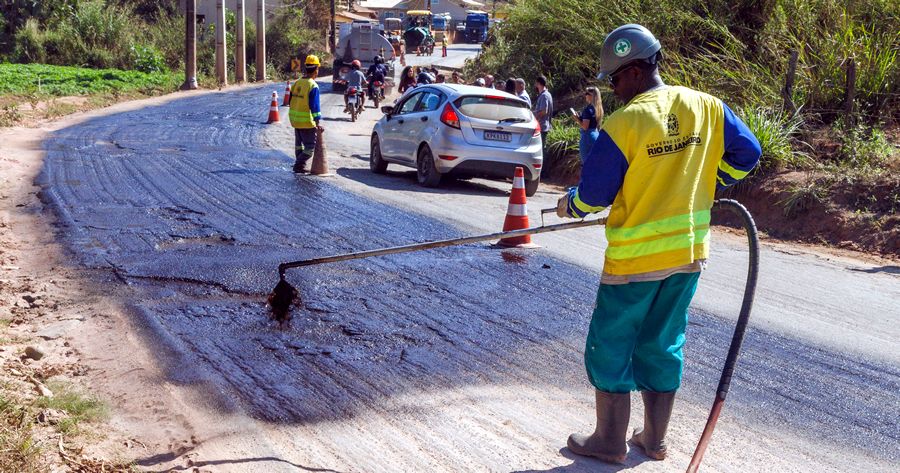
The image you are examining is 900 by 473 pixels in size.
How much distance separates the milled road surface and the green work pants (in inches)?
17.4

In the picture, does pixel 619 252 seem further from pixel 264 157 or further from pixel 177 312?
pixel 264 157

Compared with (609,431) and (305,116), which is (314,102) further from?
(609,431)

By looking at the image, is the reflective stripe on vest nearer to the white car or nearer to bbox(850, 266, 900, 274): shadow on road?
the white car

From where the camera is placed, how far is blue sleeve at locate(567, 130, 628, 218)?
3.89 m

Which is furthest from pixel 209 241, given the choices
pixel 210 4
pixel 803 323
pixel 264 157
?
pixel 210 4

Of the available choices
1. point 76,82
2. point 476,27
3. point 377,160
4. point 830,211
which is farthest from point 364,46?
point 476,27

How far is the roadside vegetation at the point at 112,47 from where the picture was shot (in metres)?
34.2

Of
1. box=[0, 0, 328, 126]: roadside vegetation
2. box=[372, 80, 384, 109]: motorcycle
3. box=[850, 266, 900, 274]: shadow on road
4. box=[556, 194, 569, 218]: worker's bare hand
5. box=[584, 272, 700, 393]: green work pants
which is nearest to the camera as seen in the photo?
box=[584, 272, 700, 393]: green work pants

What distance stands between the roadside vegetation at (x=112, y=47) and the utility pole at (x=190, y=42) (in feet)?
2.02

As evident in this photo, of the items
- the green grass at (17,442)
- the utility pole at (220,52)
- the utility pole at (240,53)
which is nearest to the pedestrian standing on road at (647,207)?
the green grass at (17,442)

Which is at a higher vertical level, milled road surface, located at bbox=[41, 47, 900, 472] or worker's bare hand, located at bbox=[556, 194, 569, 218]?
worker's bare hand, located at bbox=[556, 194, 569, 218]

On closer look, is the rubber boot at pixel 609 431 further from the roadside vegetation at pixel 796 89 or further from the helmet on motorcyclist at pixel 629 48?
the roadside vegetation at pixel 796 89

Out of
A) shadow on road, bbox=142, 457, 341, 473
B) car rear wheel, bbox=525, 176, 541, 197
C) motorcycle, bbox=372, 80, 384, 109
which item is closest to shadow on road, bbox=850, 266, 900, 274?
car rear wheel, bbox=525, 176, 541, 197

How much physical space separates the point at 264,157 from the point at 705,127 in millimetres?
13578
